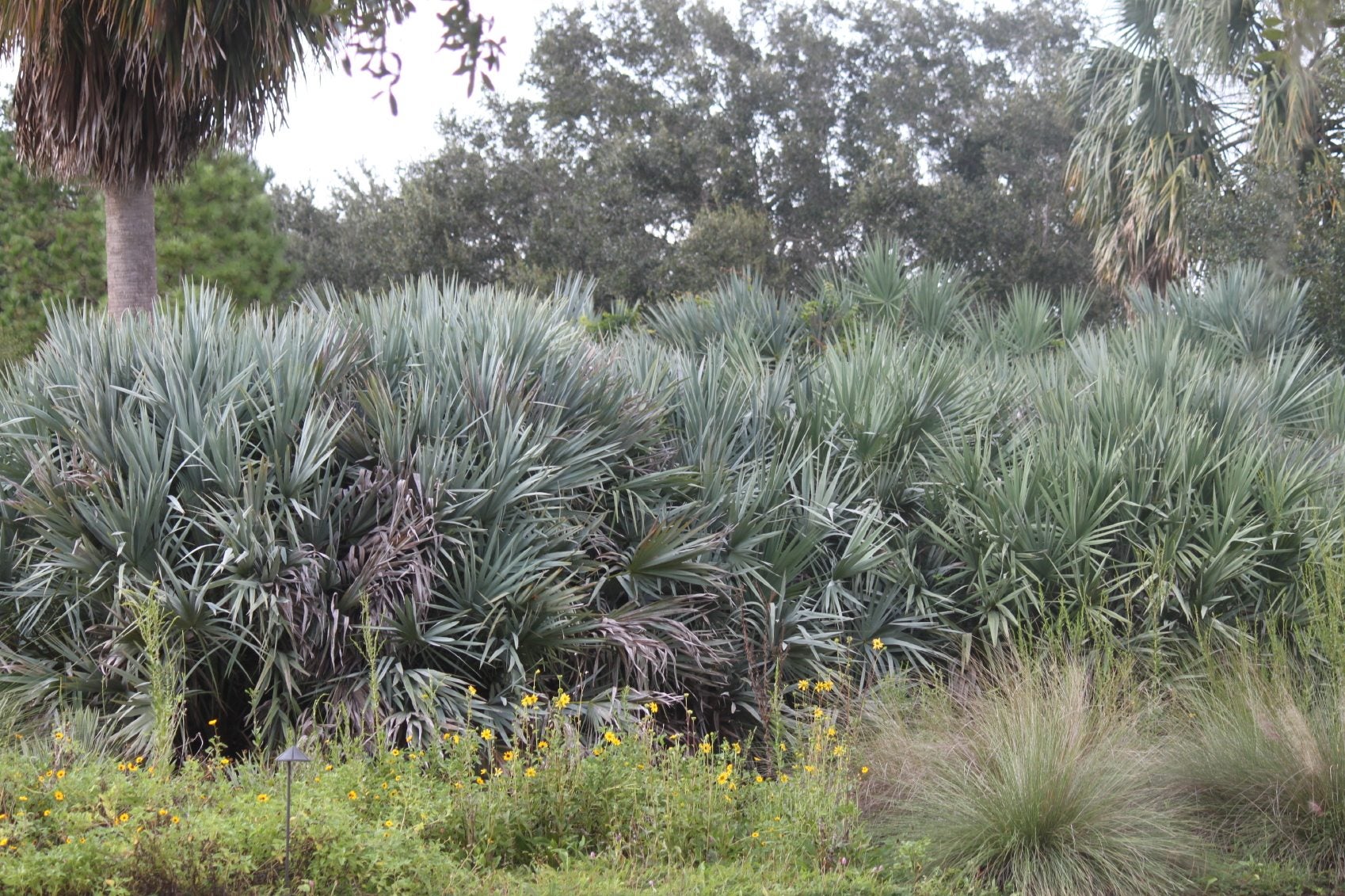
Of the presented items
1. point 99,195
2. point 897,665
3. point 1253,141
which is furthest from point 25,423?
point 1253,141

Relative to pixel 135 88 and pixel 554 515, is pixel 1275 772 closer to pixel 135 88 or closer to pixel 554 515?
pixel 554 515

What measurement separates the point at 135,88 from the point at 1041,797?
346 inches

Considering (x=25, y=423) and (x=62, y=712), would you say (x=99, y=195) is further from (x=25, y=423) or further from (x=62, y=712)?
(x=62, y=712)

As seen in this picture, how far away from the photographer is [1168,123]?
19297 millimetres

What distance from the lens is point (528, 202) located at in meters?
26.8

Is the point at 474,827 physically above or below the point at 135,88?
below

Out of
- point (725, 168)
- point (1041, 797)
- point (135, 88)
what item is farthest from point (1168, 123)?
point (1041, 797)

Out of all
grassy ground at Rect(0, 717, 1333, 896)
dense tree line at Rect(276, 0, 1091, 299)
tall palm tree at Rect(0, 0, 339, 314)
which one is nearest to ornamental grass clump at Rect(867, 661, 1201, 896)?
grassy ground at Rect(0, 717, 1333, 896)

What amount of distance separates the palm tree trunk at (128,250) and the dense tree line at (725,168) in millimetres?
14606

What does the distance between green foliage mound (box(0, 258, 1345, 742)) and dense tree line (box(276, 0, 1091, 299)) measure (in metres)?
17.7

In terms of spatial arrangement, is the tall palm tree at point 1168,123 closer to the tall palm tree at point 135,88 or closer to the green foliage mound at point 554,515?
the green foliage mound at point 554,515

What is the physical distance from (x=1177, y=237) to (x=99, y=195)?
17.0 meters

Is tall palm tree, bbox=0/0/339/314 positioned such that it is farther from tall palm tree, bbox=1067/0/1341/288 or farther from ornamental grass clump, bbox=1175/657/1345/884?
tall palm tree, bbox=1067/0/1341/288

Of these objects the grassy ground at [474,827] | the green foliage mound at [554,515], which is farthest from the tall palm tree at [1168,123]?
the grassy ground at [474,827]
